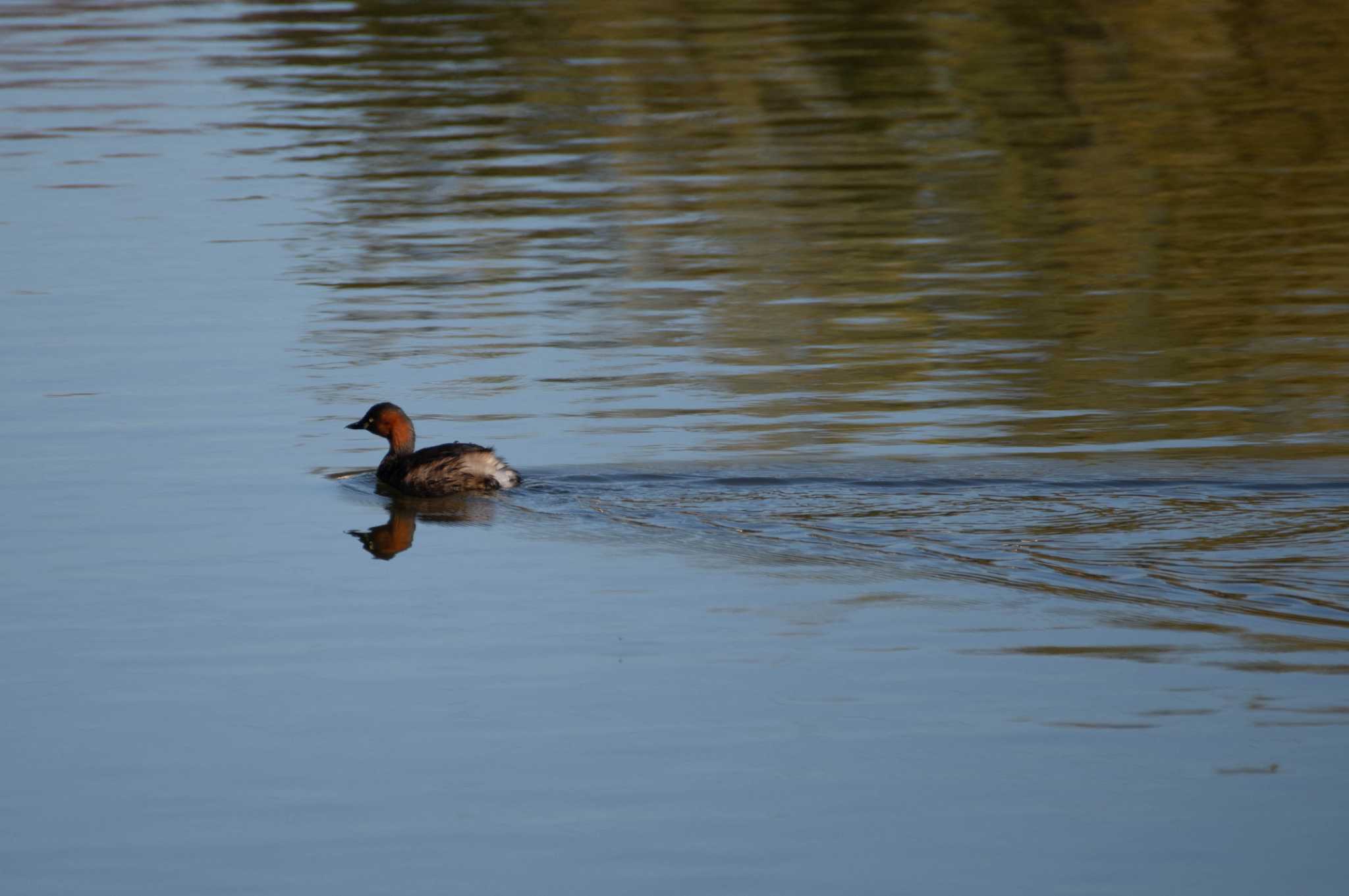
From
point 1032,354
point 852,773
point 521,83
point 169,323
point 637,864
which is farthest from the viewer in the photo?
point 521,83

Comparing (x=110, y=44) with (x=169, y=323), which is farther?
(x=110, y=44)

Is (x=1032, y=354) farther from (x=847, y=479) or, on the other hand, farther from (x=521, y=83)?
(x=521, y=83)

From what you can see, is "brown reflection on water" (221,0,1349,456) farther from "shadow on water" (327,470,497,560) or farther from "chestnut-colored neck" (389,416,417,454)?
"shadow on water" (327,470,497,560)

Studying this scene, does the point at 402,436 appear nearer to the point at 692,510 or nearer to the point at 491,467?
the point at 491,467

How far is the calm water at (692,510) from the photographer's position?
287 inches

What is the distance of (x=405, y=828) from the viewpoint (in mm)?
7289

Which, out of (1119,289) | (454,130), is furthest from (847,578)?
(454,130)

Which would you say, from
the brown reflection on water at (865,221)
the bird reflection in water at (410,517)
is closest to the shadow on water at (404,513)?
the bird reflection in water at (410,517)

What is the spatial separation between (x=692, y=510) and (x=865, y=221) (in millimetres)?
8742

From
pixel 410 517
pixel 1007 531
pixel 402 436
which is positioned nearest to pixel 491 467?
pixel 410 517

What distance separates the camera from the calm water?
7285 millimetres

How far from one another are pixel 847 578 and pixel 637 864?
3.13 metres

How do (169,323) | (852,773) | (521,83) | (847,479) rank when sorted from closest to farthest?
1. (852,773)
2. (847,479)
3. (169,323)
4. (521,83)

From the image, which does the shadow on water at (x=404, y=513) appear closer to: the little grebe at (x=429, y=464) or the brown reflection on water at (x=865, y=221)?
the little grebe at (x=429, y=464)
